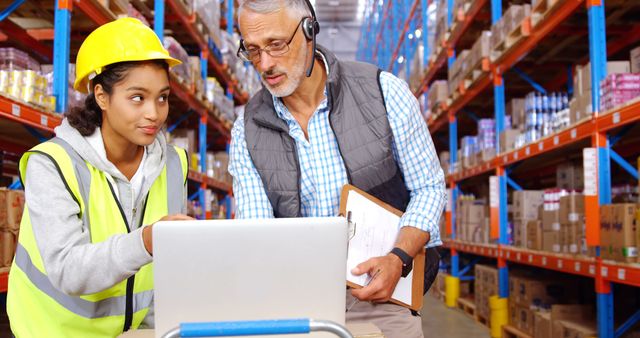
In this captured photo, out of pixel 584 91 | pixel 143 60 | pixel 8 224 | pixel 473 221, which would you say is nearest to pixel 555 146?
pixel 584 91

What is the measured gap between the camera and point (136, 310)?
5.90ft

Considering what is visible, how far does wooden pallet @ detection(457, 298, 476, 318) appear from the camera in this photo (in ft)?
22.9

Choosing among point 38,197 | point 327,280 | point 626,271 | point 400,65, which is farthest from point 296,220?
point 400,65

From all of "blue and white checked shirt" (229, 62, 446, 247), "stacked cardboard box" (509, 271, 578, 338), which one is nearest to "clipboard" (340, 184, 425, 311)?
"blue and white checked shirt" (229, 62, 446, 247)

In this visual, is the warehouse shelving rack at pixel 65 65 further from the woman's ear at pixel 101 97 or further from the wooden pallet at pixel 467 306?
the wooden pallet at pixel 467 306

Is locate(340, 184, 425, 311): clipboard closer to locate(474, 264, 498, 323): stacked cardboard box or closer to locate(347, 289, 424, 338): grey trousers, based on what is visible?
locate(347, 289, 424, 338): grey trousers

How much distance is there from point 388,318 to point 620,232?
7.01 feet

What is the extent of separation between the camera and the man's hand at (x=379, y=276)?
175 cm

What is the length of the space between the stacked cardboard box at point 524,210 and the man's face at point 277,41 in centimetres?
384

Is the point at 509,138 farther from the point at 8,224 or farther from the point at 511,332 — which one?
the point at 8,224

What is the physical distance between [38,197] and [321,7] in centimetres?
2582

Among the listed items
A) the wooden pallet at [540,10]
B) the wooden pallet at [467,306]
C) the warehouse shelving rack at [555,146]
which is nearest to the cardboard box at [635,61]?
the warehouse shelving rack at [555,146]

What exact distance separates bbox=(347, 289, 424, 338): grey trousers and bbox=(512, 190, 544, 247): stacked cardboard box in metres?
3.68

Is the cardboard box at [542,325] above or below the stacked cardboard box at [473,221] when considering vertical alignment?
below
